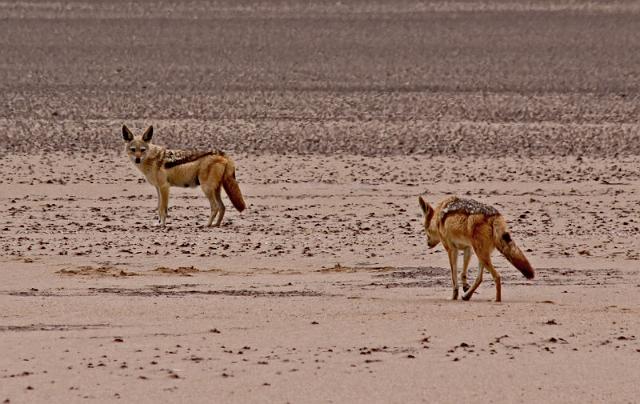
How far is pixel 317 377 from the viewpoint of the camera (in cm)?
965

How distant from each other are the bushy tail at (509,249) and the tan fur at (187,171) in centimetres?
535

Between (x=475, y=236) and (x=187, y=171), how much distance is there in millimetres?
5665

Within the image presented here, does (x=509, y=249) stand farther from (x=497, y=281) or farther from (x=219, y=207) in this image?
(x=219, y=207)

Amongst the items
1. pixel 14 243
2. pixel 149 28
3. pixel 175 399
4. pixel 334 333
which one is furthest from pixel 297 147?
pixel 149 28

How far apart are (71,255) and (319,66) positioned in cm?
1873

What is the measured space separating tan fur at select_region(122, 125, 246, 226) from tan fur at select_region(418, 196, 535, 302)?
→ 4.62 metres

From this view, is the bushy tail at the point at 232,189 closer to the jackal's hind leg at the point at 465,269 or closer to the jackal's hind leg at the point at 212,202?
the jackal's hind leg at the point at 212,202

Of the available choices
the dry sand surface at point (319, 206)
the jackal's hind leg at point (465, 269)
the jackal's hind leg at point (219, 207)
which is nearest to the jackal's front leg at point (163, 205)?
the dry sand surface at point (319, 206)

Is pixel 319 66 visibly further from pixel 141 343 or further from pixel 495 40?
pixel 141 343

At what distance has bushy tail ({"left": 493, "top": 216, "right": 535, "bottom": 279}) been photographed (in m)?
12.1

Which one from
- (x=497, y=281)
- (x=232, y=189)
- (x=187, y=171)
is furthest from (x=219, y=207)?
(x=497, y=281)

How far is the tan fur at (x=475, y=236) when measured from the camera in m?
12.2

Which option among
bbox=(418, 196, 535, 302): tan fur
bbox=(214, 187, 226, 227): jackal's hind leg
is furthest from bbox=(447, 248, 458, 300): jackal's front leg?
bbox=(214, 187, 226, 227): jackal's hind leg

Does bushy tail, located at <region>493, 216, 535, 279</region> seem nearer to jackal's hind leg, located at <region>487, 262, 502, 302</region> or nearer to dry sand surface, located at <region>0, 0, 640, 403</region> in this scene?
jackal's hind leg, located at <region>487, 262, 502, 302</region>
